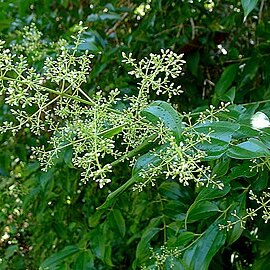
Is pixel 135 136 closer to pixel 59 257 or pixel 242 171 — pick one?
pixel 242 171

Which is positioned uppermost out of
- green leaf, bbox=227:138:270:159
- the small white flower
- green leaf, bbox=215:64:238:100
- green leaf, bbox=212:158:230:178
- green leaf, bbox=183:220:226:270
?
green leaf, bbox=227:138:270:159

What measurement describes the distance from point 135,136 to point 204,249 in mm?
304

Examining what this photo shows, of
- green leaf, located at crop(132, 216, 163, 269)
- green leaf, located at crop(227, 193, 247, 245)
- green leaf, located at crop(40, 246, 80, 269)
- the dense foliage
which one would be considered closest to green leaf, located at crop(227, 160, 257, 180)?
the dense foliage

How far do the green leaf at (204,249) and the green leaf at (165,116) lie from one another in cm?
34

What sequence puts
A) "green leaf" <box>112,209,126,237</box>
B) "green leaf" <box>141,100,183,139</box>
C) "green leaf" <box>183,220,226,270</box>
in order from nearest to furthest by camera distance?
1. "green leaf" <box>141,100,183,139</box>
2. "green leaf" <box>183,220,226,270</box>
3. "green leaf" <box>112,209,126,237</box>

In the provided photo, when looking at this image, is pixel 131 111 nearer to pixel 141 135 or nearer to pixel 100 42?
pixel 141 135

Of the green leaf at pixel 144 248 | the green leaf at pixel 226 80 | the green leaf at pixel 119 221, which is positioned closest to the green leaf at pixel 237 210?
the green leaf at pixel 144 248

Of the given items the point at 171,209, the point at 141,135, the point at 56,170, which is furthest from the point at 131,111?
the point at 56,170

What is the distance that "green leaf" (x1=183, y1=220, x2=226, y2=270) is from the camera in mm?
1053

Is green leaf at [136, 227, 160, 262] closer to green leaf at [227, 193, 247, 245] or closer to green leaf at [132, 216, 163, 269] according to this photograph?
green leaf at [132, 216, 163, 269]

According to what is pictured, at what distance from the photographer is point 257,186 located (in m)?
1.08

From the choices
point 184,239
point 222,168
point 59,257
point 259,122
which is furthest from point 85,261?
point 259,122

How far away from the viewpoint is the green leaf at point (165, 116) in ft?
2.56

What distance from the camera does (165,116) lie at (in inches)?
31.3
